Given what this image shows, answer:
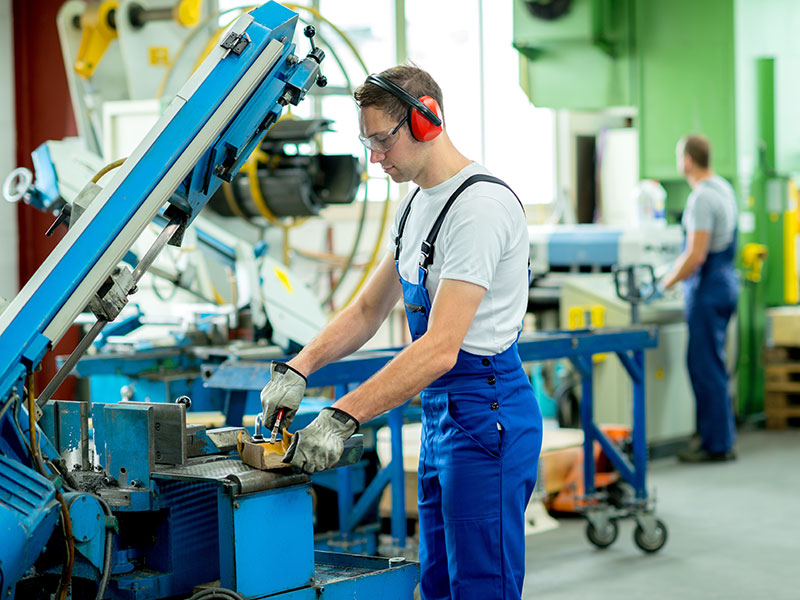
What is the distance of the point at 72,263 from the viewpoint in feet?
6.00

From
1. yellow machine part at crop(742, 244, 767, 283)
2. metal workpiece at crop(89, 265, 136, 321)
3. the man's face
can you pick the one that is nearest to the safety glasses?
the man's face

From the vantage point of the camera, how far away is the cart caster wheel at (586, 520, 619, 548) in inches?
177

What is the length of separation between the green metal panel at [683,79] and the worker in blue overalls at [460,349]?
16.8ft

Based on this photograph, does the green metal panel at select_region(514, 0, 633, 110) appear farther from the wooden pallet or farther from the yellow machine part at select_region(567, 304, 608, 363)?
the wooden pallet

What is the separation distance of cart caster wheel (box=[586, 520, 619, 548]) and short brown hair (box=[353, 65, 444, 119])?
2759 millimetres

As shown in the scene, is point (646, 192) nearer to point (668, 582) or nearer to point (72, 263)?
point (668, 582)

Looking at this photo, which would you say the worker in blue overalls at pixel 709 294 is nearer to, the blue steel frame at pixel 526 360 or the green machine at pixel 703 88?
the green machine at pixel 703 88

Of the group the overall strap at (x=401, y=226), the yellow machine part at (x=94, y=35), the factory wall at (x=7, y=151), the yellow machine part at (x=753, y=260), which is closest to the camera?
the overall strap at (x=401, y=226)

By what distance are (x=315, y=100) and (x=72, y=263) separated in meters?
5.43

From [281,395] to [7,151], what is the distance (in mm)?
4732

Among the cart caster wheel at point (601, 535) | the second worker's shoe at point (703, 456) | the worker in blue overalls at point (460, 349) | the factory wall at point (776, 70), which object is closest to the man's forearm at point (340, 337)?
the worker in blue overalls at point (460, 349)

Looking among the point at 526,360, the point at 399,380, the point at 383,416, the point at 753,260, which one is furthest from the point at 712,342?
the point at 399,380

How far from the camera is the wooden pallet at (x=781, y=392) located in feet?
24.1

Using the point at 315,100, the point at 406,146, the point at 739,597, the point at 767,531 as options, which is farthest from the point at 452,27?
the point at 406,146
